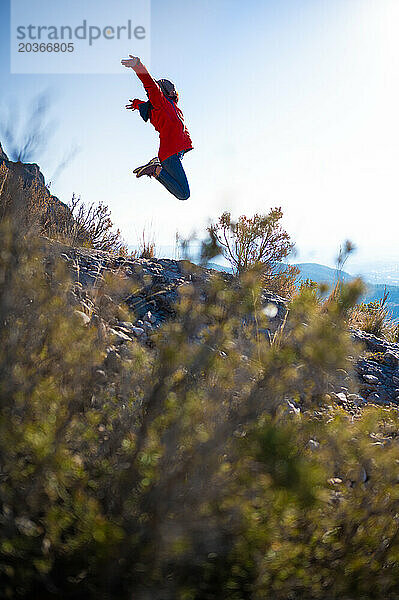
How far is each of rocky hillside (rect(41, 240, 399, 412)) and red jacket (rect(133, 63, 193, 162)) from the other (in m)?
1.34

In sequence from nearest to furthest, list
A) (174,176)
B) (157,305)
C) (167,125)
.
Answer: (157,305) → (167,125) → (174,176)

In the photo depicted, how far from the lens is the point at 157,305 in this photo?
11.9ft

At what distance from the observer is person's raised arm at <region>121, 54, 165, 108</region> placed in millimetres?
3941

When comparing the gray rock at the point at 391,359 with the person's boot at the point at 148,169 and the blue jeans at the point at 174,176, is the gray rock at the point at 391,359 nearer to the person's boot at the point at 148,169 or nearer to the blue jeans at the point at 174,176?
the blue jeans at the point at 174,176

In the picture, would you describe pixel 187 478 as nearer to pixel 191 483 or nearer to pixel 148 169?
pixel 191 483

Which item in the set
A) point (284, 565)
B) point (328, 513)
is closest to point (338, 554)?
point (328, 513)

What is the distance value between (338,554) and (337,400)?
1915 mm

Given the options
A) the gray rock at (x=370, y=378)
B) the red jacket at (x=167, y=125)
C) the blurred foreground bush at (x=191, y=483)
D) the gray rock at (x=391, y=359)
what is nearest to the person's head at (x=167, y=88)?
the red jacket at (x=167, y=125)

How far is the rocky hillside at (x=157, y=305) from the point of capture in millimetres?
2725

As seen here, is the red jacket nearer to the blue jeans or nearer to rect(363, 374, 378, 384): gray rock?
the blue jeans

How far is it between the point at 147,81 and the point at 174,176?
3.31 ft

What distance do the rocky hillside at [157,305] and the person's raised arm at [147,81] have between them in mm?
1826

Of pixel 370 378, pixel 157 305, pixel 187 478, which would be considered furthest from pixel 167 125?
pixel 187 478

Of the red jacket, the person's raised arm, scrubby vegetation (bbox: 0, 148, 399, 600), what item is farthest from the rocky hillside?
the person's raised arm
